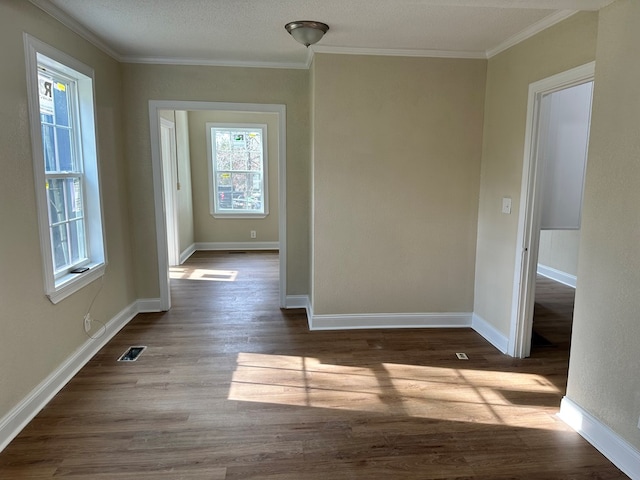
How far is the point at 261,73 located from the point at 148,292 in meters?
2.42

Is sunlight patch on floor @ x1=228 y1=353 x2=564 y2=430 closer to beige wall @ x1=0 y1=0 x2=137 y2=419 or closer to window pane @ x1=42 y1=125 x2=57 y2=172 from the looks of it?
beige wall @ x1=0 y1=0 x2=137 y2=419

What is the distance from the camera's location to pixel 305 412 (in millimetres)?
2496

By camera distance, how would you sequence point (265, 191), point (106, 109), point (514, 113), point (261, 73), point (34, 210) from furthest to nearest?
point (265, 191), point (261, 73), point (106, 109), point (514, 113), point (34, 210)

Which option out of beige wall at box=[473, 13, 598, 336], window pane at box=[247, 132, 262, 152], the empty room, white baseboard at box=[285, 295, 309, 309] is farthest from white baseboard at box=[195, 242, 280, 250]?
beige wall at box=[473, 13, 598, 336]

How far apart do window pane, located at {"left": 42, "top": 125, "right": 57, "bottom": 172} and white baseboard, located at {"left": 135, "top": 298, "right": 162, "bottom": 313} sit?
170cm

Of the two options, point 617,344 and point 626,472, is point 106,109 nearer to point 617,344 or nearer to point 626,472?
point 617,344

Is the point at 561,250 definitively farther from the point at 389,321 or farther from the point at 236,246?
the point at 236,246

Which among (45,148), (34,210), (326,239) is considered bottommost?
(326,239)

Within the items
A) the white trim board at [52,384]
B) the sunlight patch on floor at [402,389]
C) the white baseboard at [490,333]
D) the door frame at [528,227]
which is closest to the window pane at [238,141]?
the white trim board at [52,384]

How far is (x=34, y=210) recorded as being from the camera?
8.05 ft

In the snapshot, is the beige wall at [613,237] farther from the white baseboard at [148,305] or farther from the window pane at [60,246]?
the white baseboard at [148,305]

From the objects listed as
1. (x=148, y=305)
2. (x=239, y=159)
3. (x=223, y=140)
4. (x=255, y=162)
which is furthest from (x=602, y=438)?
(x=223, y=140)

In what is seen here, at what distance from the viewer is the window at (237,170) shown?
738 centimetres

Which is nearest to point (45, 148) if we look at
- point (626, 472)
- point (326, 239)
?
point (326, 239)
